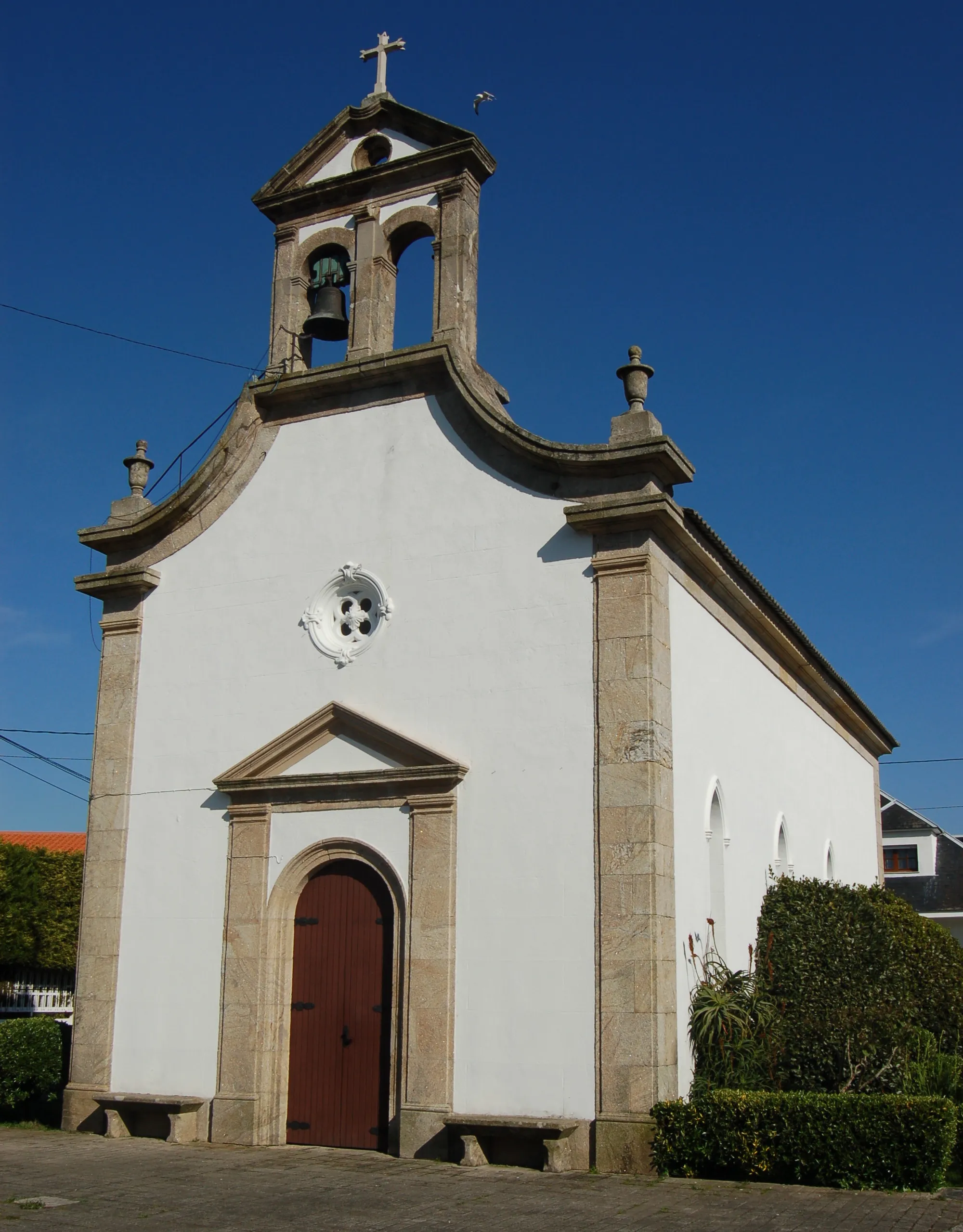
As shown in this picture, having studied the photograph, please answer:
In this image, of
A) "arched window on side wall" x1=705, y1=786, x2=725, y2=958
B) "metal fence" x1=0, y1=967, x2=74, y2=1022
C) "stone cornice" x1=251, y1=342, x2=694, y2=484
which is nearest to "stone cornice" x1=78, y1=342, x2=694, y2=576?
"stone cornice" x1=251, y1=342, x2=694, y2=484

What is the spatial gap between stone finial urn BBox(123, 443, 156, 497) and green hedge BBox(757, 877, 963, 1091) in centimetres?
949

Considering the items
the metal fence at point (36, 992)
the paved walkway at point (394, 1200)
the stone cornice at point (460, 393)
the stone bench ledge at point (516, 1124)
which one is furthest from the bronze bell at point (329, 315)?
the metal fence at point (36, 992)

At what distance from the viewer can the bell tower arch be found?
14.9 meters

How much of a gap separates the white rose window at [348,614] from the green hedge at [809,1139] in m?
5.74

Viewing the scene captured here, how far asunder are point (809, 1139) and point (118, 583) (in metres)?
9.93

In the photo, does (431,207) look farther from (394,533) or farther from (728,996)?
(728,996)

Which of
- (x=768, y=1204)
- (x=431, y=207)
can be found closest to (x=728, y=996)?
(x=768, y=1204)

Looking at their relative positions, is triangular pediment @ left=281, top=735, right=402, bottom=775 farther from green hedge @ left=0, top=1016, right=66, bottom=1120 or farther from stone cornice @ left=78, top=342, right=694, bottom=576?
green hedge @ left=0, top=1016, right=66, bottom=1120

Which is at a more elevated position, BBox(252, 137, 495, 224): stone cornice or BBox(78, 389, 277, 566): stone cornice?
BBox(252, 137, 495, 224): stone cornice

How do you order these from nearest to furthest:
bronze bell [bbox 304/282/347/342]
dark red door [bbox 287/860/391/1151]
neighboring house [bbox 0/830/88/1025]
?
dark red door [bbox 287/860/391/1151] < bronze bell [bbox 304/282/347/342] < neighboring house [bbox 0/830/88/1025]

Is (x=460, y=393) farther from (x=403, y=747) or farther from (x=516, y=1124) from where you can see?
(x=516, y=1124)

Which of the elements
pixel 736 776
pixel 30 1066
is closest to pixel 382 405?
pixel 736 776

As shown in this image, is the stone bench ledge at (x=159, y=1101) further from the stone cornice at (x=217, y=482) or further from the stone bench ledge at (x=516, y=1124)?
the stone cornice at (x=217, y=482)

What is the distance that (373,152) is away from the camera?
15.8 m
